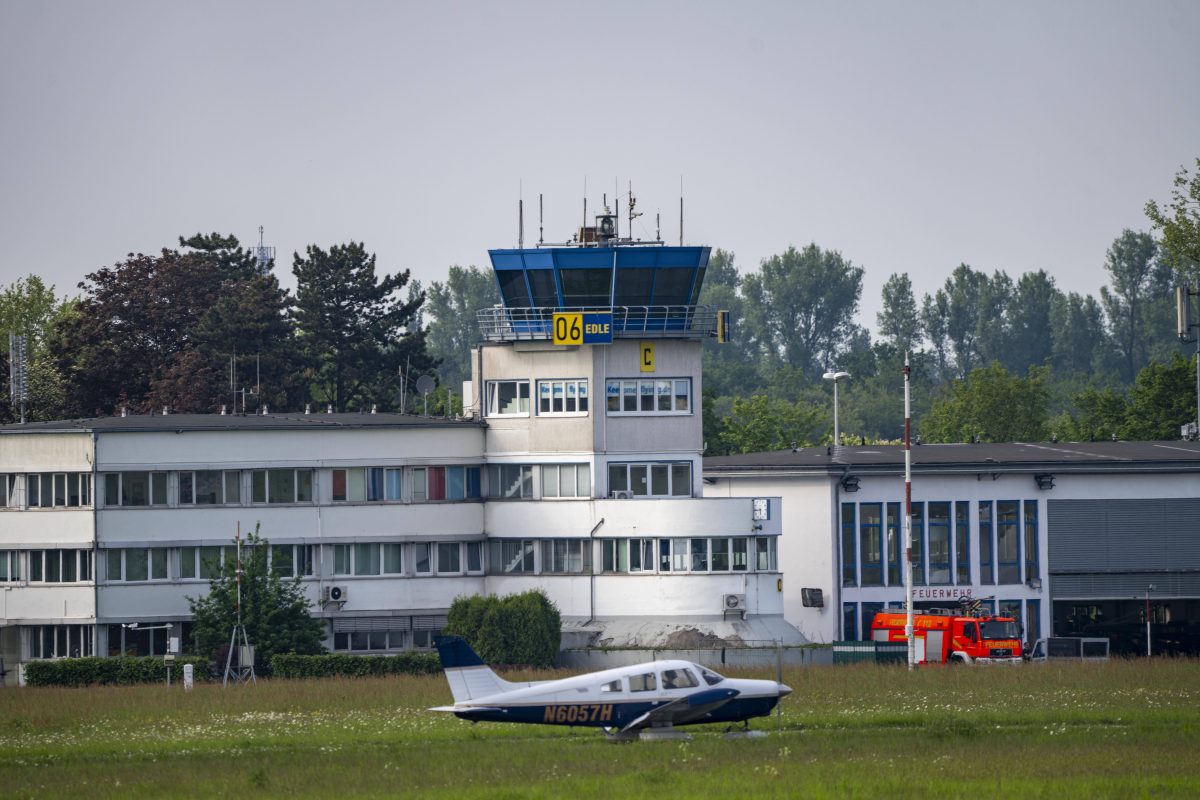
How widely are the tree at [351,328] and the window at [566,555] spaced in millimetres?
45602

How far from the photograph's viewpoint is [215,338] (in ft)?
370

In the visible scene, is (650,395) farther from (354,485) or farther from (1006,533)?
(1006,533)

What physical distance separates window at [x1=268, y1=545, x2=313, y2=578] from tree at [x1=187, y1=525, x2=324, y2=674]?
A: 3.44 meters

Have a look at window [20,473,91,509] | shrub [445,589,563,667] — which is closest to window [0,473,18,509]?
window [20,473,91,509]

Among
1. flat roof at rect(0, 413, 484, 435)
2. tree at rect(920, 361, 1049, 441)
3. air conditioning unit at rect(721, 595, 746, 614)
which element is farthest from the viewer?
tree at rect(920, 361, 1049, 441)

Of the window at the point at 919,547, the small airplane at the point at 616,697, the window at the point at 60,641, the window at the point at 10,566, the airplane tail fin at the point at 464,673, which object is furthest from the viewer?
the window at the point at 919,547

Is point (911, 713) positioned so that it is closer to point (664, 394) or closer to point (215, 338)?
point (664, 394)

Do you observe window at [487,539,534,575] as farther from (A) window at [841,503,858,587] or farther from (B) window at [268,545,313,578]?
(A) window at [841,503,858,587]

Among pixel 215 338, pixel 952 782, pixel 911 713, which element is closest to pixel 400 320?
pixel 215 338

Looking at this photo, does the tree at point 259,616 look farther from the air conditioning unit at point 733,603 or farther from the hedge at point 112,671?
the air conditioning unit at point 733,603

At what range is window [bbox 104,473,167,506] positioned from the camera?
72.9 m

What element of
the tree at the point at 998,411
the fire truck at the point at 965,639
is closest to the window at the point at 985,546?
the fire truck at the point at 965,639

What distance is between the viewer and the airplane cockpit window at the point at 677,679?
42.9m

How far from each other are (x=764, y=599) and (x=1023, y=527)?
562 inches
